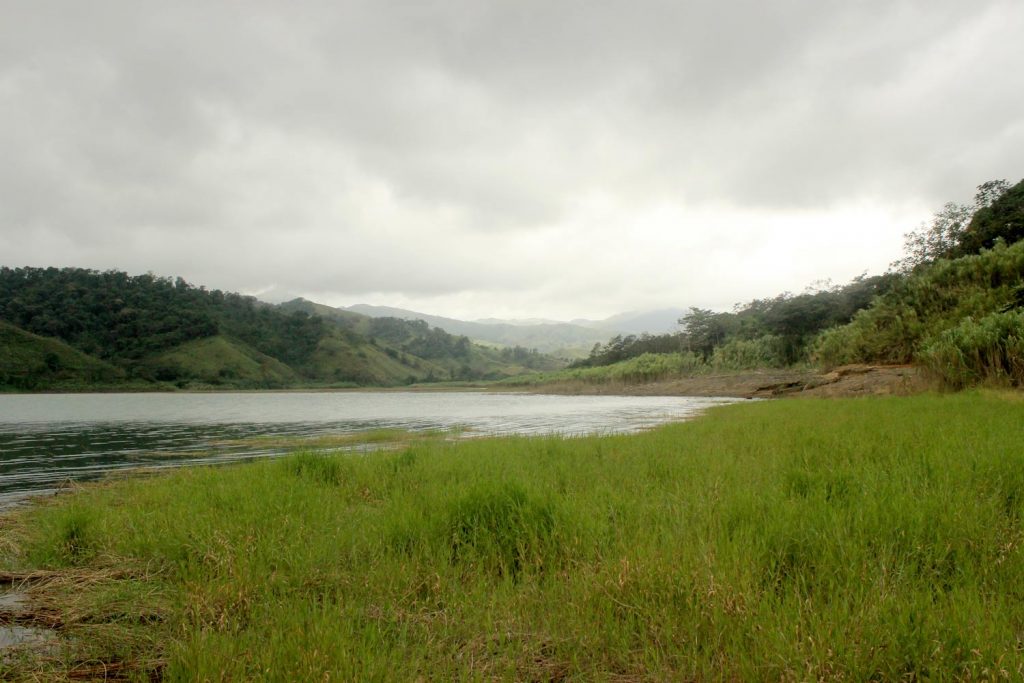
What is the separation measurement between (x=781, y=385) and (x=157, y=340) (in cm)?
11333

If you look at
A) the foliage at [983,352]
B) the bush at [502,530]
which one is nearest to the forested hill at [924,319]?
the foliage at [983,352]

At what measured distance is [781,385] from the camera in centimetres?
4494

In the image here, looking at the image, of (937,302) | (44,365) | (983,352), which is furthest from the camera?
(44,365)

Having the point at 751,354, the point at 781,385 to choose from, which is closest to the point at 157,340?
the point at 751,354

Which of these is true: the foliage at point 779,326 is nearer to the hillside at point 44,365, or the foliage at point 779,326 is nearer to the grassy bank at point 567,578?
the grassy bank at point 567,578

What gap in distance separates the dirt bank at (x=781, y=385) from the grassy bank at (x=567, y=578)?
18.9 metres

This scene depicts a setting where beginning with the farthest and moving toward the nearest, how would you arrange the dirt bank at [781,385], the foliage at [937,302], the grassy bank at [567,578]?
the dirt bank at [781,385]
the foliage at [937,302]
the grassy bank at [567,578]

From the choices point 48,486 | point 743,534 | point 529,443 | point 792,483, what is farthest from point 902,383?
point 48,486

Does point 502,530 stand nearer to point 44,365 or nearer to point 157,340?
point 44,365

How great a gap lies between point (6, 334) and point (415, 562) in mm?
116190

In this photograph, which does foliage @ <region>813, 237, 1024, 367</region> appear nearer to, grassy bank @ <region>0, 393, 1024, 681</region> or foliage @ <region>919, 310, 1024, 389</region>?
foliage @ <region>919, 310, 1024, 389</region>

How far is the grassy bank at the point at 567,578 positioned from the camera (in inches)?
104

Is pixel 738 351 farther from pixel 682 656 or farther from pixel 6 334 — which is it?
pixel 6 334

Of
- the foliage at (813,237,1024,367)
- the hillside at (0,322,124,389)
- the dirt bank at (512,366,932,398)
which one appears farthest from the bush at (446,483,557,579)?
the hillside at (0,322,124,389)
